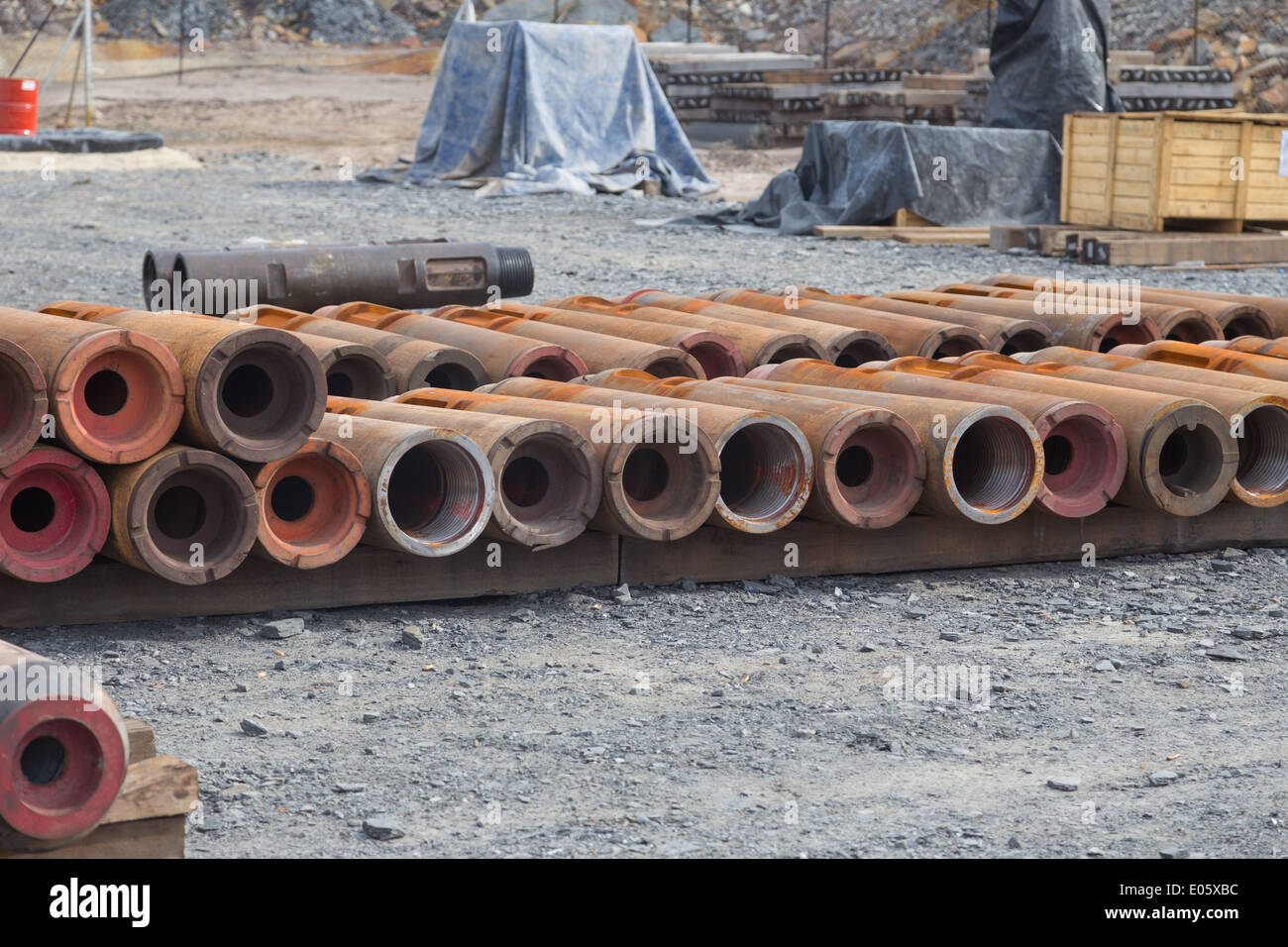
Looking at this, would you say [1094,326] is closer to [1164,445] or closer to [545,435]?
[1164,445]

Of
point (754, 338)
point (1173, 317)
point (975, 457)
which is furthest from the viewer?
point (1173, 317)

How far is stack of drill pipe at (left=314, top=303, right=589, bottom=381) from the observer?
715 centimetres

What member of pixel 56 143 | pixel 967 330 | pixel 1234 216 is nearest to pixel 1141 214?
pixel 1234 216

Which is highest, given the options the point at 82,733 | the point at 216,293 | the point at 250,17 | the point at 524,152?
the point at 250,17

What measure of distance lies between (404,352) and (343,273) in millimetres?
2349

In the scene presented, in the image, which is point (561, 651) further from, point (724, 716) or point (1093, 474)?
point (1093, 474)

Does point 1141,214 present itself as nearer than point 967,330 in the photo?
No

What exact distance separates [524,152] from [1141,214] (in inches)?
336

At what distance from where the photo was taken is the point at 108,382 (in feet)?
16.9

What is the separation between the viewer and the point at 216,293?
9023 mm

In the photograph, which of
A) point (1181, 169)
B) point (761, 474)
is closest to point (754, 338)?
point (761, 474)

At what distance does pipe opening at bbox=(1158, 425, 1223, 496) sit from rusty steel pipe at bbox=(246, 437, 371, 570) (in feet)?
9.91

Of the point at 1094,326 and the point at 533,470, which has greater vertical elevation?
the point at 1094,326
